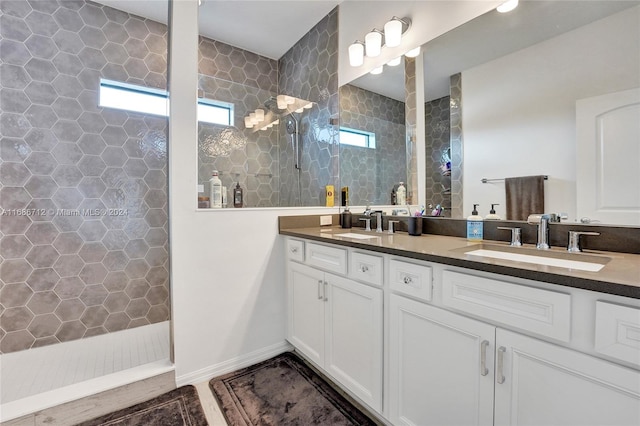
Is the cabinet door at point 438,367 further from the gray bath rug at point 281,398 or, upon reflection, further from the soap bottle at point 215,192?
the soap bottle at point 215,192

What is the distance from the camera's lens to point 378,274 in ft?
4.17

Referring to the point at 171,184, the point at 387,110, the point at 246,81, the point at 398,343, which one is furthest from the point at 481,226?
the point at 246,81

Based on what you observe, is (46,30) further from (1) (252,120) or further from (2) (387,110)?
(2) (387,110)

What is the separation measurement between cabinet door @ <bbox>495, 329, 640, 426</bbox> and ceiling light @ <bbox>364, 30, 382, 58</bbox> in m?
1.95

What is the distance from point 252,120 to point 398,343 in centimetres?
219

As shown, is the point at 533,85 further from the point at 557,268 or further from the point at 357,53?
the point at 357,53

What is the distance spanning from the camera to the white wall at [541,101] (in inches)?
42.5

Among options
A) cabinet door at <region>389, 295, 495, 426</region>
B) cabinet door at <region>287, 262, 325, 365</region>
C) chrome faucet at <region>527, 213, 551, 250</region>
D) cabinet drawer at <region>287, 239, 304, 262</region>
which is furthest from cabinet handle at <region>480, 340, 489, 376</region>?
cabinet drawer at <region>287, 239, 304, 262</region>

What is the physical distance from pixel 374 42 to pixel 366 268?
1669mm

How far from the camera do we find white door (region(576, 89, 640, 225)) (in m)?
1.03

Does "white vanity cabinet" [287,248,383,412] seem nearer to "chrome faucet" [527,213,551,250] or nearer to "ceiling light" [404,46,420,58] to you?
"chrome faucet" [527,213,551,250]

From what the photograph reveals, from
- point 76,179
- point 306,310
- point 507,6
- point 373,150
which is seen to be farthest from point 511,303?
point 76,179

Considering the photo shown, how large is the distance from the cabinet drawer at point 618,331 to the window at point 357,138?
1.78 meters

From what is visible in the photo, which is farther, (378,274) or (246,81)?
(246,81)
